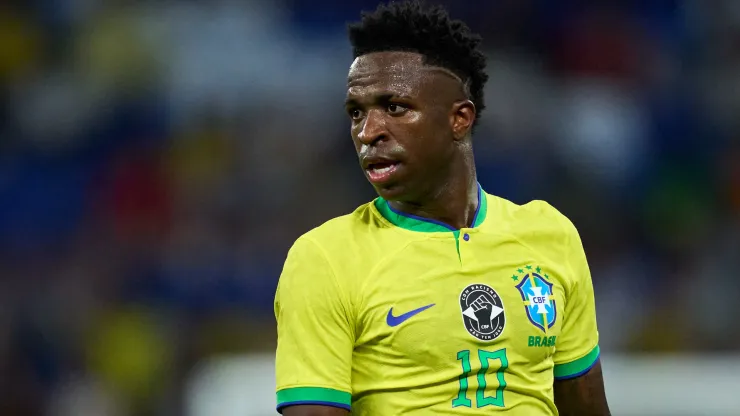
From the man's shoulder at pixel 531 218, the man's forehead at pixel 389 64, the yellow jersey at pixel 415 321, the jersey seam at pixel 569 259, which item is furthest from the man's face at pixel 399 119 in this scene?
the jersey seam at pixel 569 259

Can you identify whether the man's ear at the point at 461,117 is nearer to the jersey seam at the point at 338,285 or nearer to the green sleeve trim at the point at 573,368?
the jersey seam at the point at 338,285

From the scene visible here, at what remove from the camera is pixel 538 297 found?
2523mm

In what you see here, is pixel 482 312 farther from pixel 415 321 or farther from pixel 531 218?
pixel 531 218

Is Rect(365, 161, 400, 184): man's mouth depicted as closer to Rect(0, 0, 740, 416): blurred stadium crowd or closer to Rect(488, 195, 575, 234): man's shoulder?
Rect(488, 195, 575, 234): man's shoulder

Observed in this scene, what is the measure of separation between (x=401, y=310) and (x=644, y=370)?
2978 mm

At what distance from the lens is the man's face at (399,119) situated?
246 centimetres

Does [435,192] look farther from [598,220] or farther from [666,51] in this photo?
[666,51]

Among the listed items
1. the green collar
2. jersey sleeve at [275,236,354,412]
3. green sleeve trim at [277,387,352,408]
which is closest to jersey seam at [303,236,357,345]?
jersey sleeve at [275,236,354,412]

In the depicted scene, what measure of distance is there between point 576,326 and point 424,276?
0.50 meters

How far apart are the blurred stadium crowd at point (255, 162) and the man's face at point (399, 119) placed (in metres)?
2.78

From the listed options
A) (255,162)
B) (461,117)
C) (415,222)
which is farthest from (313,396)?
(255,162)

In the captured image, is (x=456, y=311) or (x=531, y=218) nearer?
(x=456, y=311)

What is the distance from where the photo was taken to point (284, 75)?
5.60m

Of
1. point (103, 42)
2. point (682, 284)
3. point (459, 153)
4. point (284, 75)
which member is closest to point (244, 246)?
point (284, 75)
